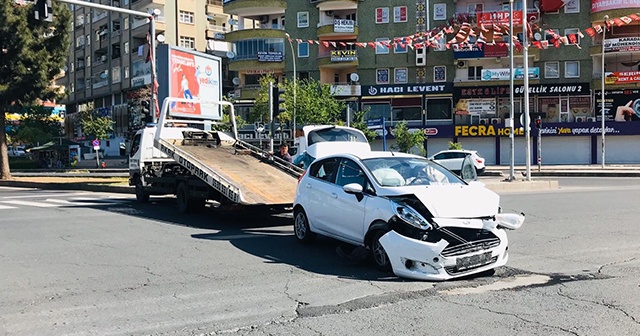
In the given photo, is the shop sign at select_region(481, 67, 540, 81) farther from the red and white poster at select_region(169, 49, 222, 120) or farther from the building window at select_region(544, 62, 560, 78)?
the red and white poster at select_region(169, 49, 222, 120)

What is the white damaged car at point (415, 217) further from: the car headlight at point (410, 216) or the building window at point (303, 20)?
the building window at point (303, 20)

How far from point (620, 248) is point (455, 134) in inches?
1624

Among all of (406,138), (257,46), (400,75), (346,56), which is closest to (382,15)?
(346,56)

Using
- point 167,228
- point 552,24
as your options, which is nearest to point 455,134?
point 552,24

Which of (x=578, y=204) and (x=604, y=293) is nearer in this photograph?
(x=604, y=293)

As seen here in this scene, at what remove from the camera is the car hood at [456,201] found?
721cm

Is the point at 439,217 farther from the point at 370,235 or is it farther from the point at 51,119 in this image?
the point at 51,119

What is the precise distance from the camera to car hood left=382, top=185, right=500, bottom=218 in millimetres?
7211

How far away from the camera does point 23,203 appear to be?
1861 centimetres

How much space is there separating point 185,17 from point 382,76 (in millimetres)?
24246

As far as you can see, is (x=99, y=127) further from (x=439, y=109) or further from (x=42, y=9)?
(x=42, y=9)

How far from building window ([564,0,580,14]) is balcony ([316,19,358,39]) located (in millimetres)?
17149

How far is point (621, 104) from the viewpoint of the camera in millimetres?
47312

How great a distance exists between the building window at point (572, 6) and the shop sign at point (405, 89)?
10.9 metres
